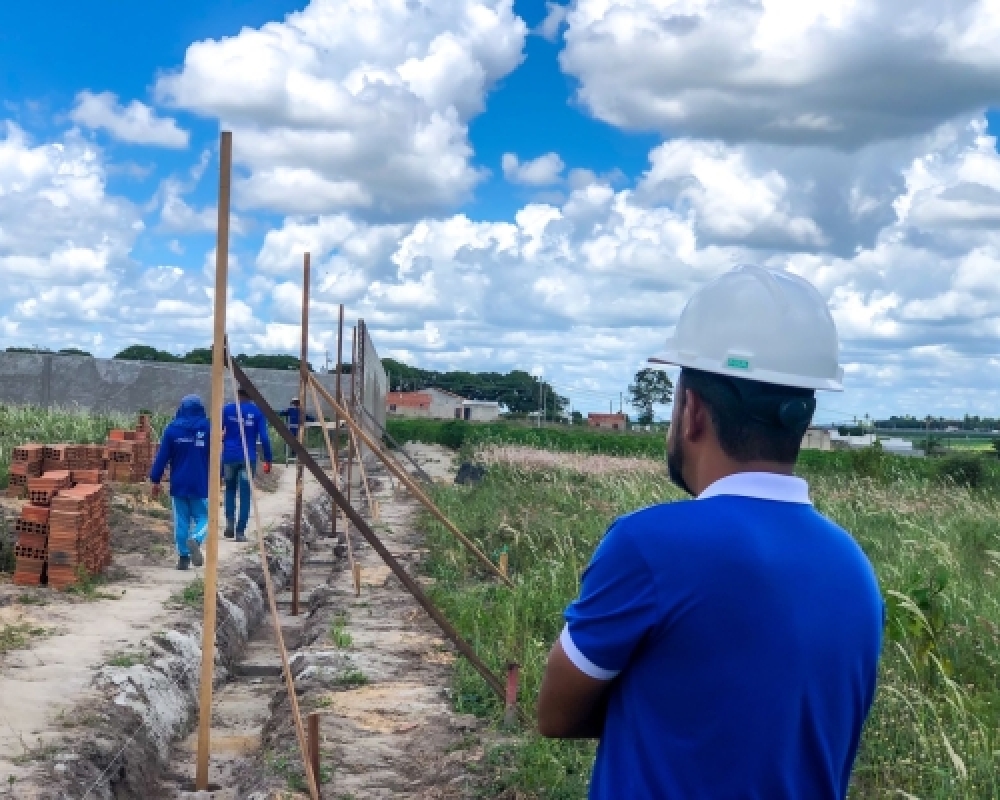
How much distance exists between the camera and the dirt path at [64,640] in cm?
613

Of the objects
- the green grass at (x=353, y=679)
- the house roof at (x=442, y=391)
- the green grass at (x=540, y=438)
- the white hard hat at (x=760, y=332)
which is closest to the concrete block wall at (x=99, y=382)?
the green grass at (x=540, y=438)

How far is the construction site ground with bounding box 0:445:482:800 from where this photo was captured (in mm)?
5770

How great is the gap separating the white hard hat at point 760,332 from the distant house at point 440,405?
84714 millimetres

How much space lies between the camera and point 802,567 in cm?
175

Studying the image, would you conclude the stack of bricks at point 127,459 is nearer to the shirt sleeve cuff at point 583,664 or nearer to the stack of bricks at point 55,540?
the stack of bricks at point 55,540

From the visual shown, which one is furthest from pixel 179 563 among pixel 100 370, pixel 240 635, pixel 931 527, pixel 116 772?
pixel 100 370

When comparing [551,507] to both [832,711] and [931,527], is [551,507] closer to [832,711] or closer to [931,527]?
[931,527]

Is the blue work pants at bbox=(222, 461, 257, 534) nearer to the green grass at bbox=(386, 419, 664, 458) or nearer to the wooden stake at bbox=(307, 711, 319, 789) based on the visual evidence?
the wooden stake at bbox=(307, 711, 319, 789)

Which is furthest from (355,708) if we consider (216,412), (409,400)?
(409,400)

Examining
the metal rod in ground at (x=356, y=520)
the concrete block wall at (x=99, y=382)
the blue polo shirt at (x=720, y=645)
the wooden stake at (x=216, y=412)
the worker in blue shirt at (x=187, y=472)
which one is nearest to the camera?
the blue polo shirt at (x=720, y=645)

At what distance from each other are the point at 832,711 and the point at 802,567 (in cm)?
24

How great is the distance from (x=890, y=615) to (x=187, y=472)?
7.08 metres

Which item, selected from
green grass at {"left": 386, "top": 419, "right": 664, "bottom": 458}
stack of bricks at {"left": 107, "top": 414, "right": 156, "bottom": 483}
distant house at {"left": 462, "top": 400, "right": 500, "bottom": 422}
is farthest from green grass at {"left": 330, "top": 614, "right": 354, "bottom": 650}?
distant house at {"left": 462, "top": 400, "right": 500, "bottom": 422}

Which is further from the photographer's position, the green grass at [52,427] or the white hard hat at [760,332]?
the green grass at [52,427]
